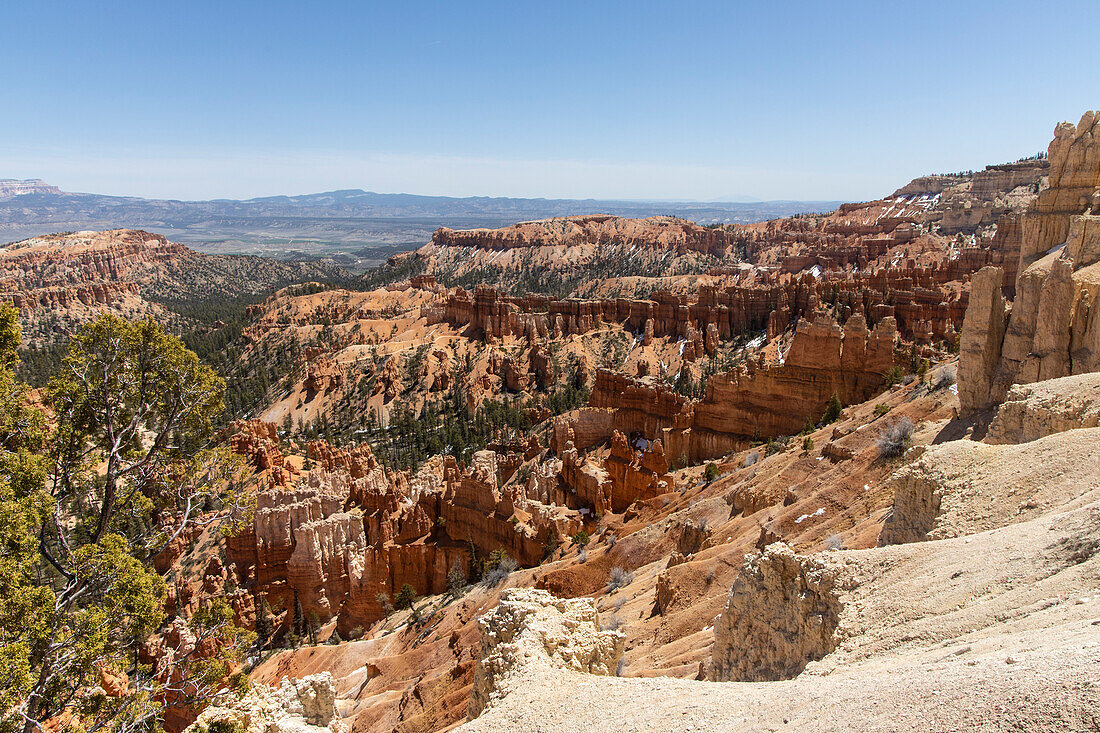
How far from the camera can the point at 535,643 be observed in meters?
11.4

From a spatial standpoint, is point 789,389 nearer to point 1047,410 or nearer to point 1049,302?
point 1049,302

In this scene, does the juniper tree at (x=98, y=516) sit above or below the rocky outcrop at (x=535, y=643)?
above

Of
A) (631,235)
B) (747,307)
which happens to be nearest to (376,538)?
(747,307)

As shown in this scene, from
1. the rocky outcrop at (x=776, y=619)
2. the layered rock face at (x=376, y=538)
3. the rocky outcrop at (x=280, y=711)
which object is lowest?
the layered rock face at (x=376, y=538)

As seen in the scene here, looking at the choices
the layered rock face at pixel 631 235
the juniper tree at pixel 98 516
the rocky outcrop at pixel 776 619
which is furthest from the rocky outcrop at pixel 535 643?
the layered rock face at pixel 631 235

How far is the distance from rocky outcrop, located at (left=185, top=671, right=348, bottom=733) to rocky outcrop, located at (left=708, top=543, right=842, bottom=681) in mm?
8024

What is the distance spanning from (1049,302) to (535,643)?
18.6 meters

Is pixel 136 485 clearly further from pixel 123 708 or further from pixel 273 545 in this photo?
pixel 273 545

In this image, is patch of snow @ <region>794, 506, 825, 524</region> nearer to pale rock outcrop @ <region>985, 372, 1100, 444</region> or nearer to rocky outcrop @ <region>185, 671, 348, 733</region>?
pale rock outcrop @ <region>985, 372, 1100, 444</region>

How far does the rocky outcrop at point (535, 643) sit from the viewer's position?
36.6 feet

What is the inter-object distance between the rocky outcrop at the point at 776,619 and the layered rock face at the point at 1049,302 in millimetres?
13000

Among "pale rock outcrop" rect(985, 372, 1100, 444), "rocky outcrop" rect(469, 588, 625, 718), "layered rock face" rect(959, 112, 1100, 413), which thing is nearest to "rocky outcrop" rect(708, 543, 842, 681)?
"rocky outcrop" rect(469, 588, 625, 718)

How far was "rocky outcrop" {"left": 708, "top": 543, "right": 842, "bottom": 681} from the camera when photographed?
33.2ft

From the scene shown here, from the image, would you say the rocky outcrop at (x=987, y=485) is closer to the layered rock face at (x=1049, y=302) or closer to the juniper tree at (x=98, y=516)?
the layered rock face at (x=1049, y=302)
